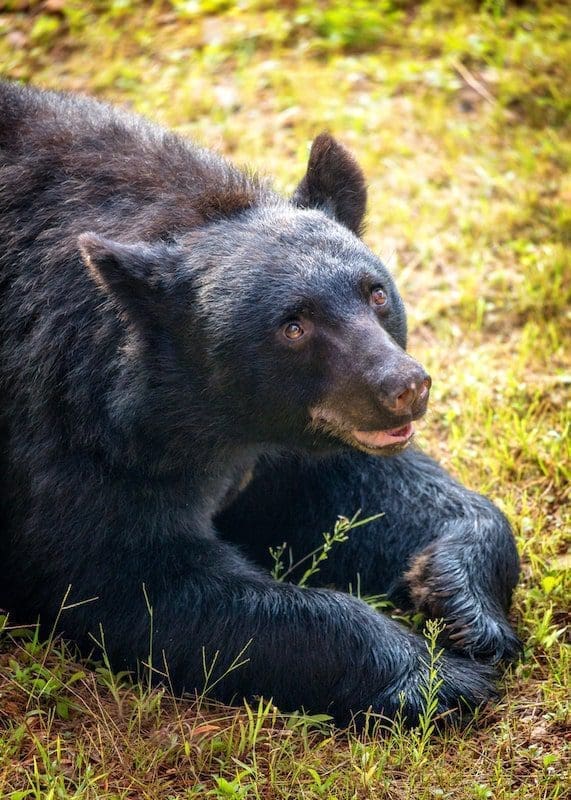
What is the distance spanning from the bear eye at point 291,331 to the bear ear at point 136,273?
47cm

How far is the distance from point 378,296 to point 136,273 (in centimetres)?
96

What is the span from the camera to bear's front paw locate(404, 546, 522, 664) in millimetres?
4773

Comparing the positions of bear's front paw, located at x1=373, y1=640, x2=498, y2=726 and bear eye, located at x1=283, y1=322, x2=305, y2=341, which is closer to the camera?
bear eye, located at x1=283, y1=322, x2=305, y2=341

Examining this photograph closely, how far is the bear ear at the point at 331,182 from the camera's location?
16.1ft

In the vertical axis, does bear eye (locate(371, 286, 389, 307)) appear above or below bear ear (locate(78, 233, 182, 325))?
below

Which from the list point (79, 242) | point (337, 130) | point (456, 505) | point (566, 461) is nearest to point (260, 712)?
point (456, 505)

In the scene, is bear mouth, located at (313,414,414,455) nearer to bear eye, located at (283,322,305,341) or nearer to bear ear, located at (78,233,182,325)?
bear eye, located at (283,322,305,341)

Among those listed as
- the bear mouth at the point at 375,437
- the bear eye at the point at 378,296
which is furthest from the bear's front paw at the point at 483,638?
the bear eye at the point at 378,296

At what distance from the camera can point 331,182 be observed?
493 cm

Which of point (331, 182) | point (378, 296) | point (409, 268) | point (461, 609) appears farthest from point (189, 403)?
point (409, 268)

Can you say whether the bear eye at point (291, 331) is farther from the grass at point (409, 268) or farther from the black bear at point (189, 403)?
the grass at point (409, 268)

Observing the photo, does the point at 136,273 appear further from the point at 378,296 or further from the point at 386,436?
the point at 386,436

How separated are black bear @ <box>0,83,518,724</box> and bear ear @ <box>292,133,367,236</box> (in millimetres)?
13

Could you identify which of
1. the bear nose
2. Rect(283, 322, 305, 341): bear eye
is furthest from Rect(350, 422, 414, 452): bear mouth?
Rect(283, 322, 305, 341): bear eye
